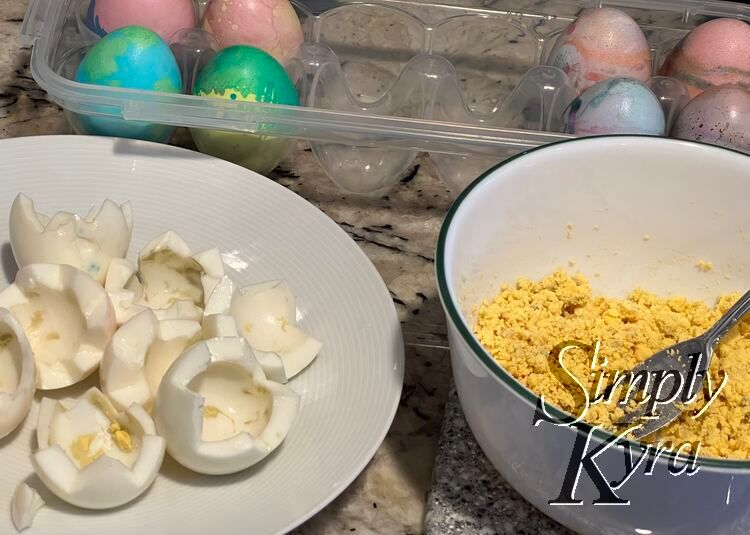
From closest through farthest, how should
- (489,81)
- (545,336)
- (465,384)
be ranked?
(465,384) → (545,336) → (489,81)

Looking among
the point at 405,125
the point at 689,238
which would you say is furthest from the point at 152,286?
the point at 689,238

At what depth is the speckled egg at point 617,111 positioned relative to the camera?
3.49 ft

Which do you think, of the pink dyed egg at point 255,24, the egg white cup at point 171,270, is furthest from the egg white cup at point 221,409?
the pink dyed egg at point 255,24

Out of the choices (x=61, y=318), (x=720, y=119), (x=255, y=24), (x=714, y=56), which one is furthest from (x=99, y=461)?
(x=714, y=56)

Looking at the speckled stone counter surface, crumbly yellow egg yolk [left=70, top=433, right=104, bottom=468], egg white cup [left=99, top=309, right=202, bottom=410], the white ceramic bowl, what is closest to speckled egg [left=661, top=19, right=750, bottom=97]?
the white ceramic bowl

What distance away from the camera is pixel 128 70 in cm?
106

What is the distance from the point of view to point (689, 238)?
0.94 metres

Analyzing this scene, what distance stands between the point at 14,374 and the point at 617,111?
69cm

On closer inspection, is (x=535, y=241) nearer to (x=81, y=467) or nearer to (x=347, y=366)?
(x=347, y=366)

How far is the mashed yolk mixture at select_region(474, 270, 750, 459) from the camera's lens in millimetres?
774

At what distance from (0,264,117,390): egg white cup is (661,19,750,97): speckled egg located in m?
0.77

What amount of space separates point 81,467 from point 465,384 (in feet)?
1.03

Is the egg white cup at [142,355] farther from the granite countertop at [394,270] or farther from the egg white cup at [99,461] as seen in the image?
the granite countertop at [394,270]

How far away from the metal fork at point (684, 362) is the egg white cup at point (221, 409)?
0.95ft
